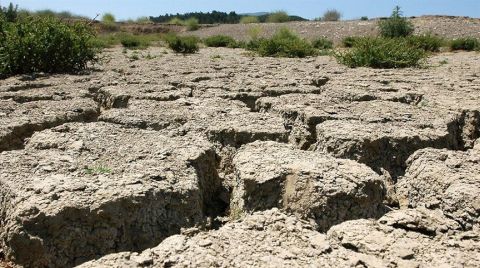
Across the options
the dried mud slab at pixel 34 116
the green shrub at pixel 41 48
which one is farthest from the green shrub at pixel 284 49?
the dried mud slab at pixel 34 116

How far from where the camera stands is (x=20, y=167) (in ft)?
5.51

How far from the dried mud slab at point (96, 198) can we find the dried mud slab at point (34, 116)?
455 millimetres

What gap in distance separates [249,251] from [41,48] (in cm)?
422

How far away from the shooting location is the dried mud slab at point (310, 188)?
150 centimetres

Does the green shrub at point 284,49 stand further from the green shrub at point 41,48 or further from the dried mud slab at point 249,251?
the dried mud slab at point 249,251

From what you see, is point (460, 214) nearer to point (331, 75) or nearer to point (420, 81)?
point (420, 81)

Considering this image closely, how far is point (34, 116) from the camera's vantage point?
8.32 feet

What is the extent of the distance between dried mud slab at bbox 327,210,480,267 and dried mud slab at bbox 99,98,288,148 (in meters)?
0.89

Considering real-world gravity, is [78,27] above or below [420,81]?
above

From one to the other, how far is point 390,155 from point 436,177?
13.9 inches

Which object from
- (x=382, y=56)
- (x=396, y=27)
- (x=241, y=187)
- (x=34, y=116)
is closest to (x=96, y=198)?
(x=241, y=187)

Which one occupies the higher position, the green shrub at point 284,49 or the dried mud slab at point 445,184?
the green shrub at point 284,49

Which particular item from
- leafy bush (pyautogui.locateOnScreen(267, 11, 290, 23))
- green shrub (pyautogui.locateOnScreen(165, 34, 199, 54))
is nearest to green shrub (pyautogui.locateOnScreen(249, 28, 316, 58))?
green shrub (pyautogui.locateOnScreen(165, 34, 199, 54))

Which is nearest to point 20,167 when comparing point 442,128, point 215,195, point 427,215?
point 215,195
